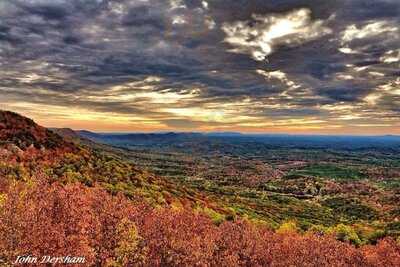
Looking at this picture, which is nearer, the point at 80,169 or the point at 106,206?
the point at 106,206

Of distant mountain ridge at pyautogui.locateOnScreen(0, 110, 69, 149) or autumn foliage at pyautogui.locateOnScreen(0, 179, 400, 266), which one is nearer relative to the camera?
autumn foliage at pyautogui.locateOnScreen(0, 179, 400, 266)

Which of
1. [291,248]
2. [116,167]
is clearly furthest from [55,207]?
[116,167]

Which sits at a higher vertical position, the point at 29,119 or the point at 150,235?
the point at 29,119

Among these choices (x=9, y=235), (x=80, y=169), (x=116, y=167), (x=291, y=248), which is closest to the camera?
(x=9, y=235)

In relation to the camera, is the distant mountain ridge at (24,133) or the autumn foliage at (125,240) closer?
the autumn foliage at (125,240)

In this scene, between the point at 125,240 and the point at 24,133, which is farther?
the point at 24,133

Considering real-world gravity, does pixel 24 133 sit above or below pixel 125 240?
above

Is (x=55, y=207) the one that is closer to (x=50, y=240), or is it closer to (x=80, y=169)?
(x=50, y=240)

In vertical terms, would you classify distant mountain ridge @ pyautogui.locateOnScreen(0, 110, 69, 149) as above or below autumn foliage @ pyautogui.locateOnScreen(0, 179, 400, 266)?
above
